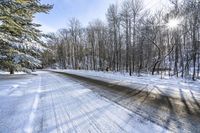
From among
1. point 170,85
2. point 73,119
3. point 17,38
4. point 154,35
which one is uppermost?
point 154,35

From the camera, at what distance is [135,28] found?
28.1 m

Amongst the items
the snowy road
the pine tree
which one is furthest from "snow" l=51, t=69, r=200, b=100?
the pine tree

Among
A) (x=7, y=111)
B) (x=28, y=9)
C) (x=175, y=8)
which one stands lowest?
(x=7, y=111)

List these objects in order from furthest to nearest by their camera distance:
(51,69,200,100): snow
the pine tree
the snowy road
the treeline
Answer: the treeline < the pine tree < (51,69,200,100): snow < the snowy road

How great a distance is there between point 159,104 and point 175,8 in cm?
1990

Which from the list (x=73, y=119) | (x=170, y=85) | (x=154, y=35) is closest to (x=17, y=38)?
(x=170, y=85)

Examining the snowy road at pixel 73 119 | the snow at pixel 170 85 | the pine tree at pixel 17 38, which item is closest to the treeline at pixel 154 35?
the snow at pixel 170 85

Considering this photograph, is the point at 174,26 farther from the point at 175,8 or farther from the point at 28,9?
the point at 28,9

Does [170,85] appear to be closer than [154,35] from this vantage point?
Yes

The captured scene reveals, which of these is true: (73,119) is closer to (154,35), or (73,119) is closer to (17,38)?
(17,38)

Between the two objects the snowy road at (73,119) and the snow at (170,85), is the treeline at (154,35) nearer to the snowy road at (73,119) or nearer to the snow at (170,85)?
the snow at (170,85)

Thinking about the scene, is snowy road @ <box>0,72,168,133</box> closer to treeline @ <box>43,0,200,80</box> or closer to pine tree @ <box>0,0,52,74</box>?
pine tree @ <box>0,0,52,74</box>

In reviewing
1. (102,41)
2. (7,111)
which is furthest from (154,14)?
(7,111)

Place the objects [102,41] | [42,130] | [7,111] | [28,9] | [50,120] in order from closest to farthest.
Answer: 1. [42,130]
2. [50,120]
3. [7,111]
4. [28,9]
5. [102,41]
